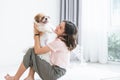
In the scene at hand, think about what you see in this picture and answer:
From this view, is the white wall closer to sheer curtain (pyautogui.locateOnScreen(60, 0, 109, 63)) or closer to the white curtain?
sheer curtain (pyautogui.locateOnScreen(60, 0, 109, 63))

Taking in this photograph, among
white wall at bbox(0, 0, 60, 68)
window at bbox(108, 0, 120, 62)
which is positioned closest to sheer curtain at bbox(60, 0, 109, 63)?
window at bbox(108, 0, 120, 62)

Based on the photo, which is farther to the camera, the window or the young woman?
the window

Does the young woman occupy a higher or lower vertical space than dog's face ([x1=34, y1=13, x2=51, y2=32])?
lower

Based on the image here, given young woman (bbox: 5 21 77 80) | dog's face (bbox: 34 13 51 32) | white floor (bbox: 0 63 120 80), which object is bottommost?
white floor (bbox: 0 63 120 80)

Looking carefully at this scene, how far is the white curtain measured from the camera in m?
3.74

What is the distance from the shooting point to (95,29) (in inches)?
150

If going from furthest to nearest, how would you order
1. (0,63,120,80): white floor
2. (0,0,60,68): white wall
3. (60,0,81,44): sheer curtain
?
(60,0,81,44): sheer curtain
(0,0,60,68): white wall
(0,63,120,80): white floor

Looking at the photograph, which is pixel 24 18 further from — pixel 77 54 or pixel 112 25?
pixel 112 25

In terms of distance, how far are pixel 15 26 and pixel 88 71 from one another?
1.33 meters

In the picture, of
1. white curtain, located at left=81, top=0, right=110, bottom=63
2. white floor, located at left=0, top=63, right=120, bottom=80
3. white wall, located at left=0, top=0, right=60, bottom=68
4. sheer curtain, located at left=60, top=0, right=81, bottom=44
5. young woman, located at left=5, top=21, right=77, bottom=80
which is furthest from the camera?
sheer curtain, located at left=60, top=0, right=81, bottom=44

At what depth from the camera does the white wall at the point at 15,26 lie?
A: 353cm

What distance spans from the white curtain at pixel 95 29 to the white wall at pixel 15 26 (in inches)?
28.6

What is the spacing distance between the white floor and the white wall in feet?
0.77

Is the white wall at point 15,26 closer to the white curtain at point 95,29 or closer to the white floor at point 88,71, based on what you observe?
the white floor at point 88,71
